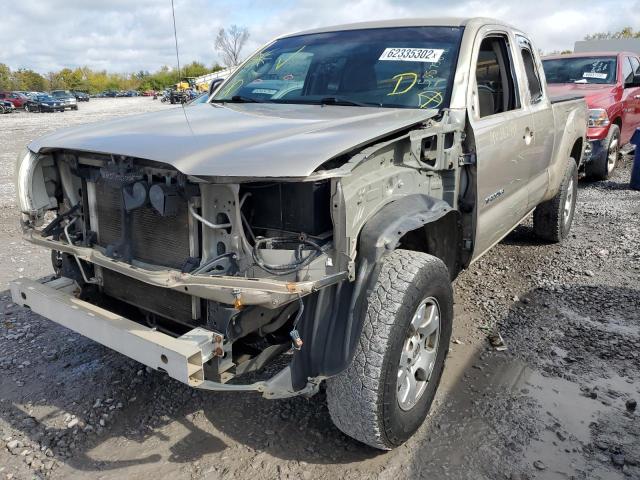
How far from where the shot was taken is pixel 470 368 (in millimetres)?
3465

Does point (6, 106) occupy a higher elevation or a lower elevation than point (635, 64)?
lower

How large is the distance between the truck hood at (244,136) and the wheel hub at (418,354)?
0.90 meters

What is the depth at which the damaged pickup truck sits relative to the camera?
228 cm

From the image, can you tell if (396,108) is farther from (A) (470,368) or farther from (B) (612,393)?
(B) (612,393)

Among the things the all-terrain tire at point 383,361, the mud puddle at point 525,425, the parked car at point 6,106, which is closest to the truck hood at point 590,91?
the mud puddle at point 525,425

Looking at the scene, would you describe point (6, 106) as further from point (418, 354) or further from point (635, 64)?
point (418, 354)

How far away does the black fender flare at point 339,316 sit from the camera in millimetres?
2326

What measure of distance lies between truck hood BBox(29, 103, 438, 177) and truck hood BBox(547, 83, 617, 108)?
6329 millimetres

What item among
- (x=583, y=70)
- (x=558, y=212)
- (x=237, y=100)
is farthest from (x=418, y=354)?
(x=583, y=70)

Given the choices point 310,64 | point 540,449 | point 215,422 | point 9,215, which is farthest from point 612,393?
point 9,215

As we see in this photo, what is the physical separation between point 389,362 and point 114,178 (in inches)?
59.2

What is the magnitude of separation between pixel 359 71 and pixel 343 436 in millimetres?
2227

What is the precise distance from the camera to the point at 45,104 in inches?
1515

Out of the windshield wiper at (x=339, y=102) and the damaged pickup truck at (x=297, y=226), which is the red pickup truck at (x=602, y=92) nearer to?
the damaged pickup truck at (x=297, y=226)
